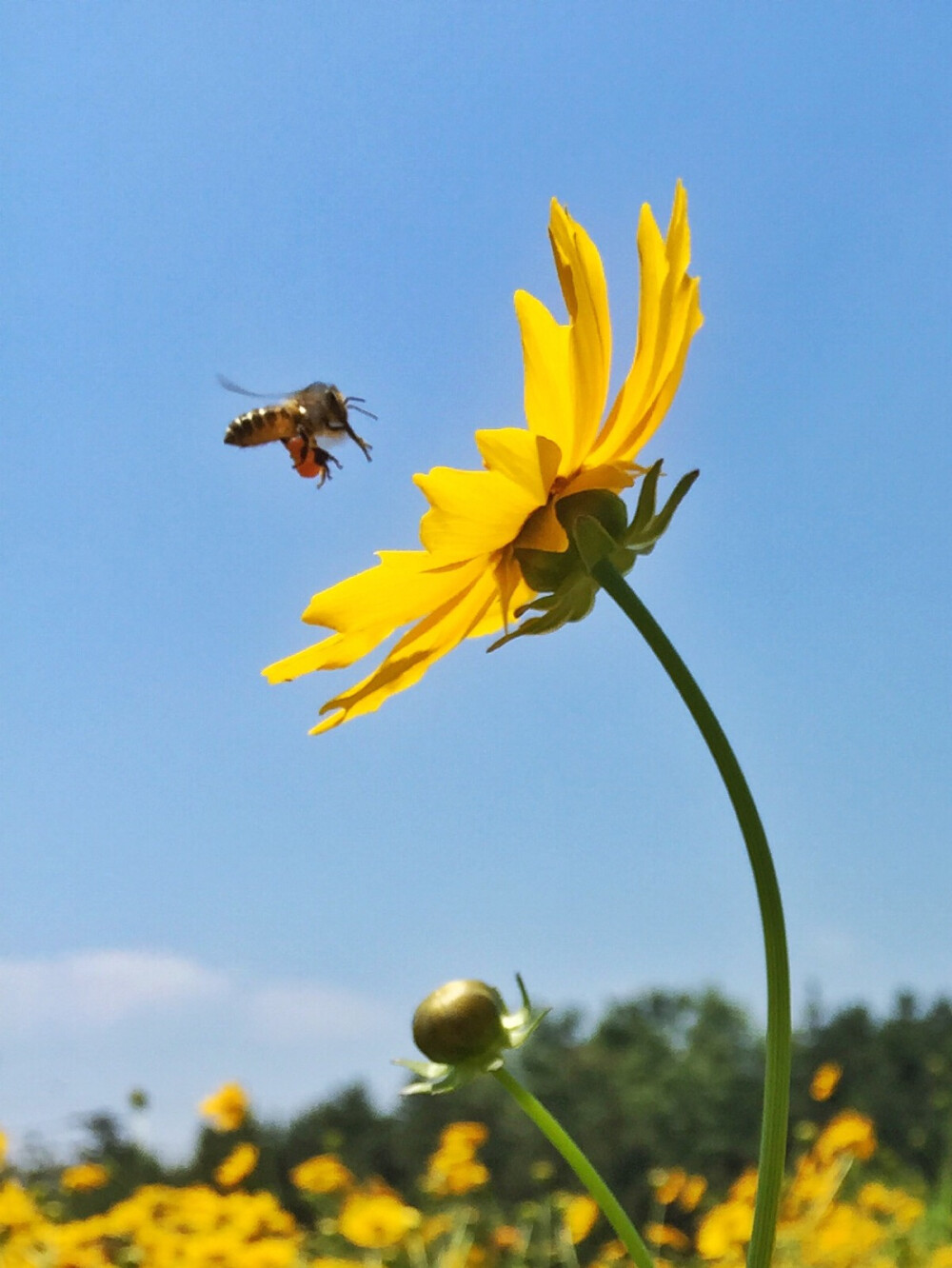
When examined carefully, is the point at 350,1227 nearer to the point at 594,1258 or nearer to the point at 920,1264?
the point at 920,1264

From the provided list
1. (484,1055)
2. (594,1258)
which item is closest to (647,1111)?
(594,1258)

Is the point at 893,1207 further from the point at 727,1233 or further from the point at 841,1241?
the point at 727,1233

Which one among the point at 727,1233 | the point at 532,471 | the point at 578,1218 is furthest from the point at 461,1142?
the point at 532,471

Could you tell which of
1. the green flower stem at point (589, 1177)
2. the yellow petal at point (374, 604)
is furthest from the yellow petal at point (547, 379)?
the green flower stem at point (589, 1177)

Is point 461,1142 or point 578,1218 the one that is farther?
point 461,1142

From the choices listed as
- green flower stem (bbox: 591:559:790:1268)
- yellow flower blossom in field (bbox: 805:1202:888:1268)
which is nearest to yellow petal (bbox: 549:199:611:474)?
green flower stem (bbox: 591:559:790:1268)

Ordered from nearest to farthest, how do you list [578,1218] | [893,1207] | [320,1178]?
[578,1218] < [320,1178] < [893,1207]

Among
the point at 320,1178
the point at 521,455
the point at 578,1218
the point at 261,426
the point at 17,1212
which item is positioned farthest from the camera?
the point at 320,1178
